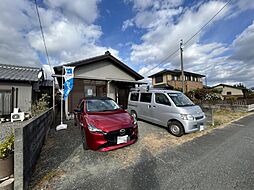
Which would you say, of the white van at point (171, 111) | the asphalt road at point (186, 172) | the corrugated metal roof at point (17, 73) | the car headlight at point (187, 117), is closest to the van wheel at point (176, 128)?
the white van at point (171, 111)

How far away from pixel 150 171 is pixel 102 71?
8.64m

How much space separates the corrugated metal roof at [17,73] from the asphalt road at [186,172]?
29.6 feet

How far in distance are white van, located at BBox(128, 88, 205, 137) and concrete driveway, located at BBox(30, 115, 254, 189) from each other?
0.75 metres

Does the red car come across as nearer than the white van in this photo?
Yes

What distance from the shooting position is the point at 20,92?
343 inches

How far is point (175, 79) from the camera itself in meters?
26.2

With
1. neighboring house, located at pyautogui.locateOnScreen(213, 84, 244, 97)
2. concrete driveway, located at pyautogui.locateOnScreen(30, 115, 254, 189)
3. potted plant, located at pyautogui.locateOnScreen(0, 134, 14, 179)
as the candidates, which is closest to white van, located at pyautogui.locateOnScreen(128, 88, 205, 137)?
concrete driveway, located at pyautogui.locateOnScreen(30, 115, 254, 189)

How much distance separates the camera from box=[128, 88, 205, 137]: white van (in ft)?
16.4

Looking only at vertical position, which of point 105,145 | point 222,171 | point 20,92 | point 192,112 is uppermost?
point 20,92

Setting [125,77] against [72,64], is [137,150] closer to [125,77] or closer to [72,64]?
[72,64]

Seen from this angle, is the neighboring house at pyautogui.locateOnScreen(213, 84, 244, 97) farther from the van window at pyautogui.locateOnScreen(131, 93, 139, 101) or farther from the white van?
the white van

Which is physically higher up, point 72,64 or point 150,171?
point 72,64

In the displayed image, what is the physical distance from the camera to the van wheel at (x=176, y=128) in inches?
198

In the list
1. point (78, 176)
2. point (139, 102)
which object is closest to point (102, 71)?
point (139, 102)
